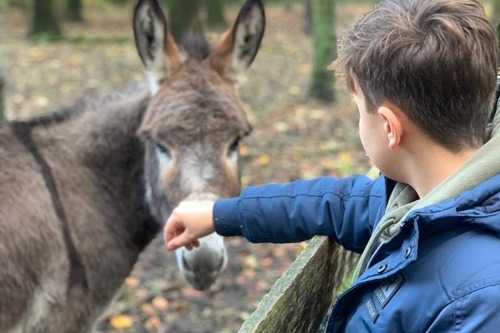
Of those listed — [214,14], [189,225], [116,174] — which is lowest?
[214,14]

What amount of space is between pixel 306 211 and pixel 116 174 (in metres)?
1.43

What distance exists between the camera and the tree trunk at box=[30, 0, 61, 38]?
15.6 meters

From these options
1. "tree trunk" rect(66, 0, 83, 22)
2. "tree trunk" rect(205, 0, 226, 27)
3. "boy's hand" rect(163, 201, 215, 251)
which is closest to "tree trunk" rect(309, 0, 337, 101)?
"boy's hand" rect(163, 201, 215, 251)

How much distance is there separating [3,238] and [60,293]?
35cm

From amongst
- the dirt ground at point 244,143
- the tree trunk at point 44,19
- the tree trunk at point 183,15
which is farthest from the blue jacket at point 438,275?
the tree trunk at point 44,19

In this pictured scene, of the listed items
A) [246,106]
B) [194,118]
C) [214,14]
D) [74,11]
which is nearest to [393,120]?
[194,118]

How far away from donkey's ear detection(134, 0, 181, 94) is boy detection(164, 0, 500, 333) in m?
1.52

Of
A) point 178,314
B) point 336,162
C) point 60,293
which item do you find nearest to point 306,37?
point 336,162

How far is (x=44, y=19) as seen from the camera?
51.6 feet

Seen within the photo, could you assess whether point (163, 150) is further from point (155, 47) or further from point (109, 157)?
point (155, 47)

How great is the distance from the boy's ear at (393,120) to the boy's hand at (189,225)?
72 centimetres

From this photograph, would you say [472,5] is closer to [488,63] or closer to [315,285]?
[488,63]

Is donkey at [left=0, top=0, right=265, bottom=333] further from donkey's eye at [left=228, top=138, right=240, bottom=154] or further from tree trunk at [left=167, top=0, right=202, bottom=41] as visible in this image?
tree trunk at [left=167, top=0, right=202, bottom=41]

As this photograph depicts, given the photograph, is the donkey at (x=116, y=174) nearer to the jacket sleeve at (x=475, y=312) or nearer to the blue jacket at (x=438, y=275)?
the blue jacket at (x=438, y=275)
